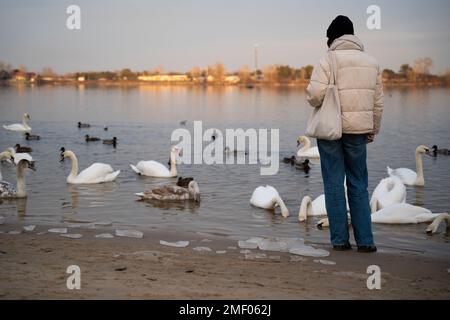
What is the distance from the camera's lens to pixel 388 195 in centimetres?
1019

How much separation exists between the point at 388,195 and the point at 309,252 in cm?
399

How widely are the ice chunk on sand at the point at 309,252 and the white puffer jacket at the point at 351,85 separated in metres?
1.20

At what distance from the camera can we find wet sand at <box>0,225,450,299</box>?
4867 mm

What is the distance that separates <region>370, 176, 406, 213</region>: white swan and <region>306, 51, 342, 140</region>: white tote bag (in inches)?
151

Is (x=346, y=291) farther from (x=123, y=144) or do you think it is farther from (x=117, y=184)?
(x=123, y=144)

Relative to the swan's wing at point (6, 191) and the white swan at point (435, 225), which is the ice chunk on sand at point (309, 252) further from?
the swan's wing at point (6, 191)

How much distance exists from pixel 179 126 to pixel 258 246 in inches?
897

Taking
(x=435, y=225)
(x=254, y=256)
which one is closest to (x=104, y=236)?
(x=254, y=256)

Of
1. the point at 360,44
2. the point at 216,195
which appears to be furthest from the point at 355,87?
the point at 216,195

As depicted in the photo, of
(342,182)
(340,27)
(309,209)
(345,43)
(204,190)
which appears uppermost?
(340,27)

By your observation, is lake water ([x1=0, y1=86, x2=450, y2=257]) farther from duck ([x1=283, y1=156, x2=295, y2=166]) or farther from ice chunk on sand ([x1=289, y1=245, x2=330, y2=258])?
ice chunk on sand ([x1=289, y1=245, x2=330, y2=258])

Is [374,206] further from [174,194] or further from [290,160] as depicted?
[290,160]

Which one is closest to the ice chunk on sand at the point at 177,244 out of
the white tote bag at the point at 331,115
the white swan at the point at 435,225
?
the white tote bag at the point at 331,115

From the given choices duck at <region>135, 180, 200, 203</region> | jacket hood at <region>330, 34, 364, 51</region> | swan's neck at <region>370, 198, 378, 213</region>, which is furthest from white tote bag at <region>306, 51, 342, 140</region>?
duck at <region>135, 180, 200, 203</region>
